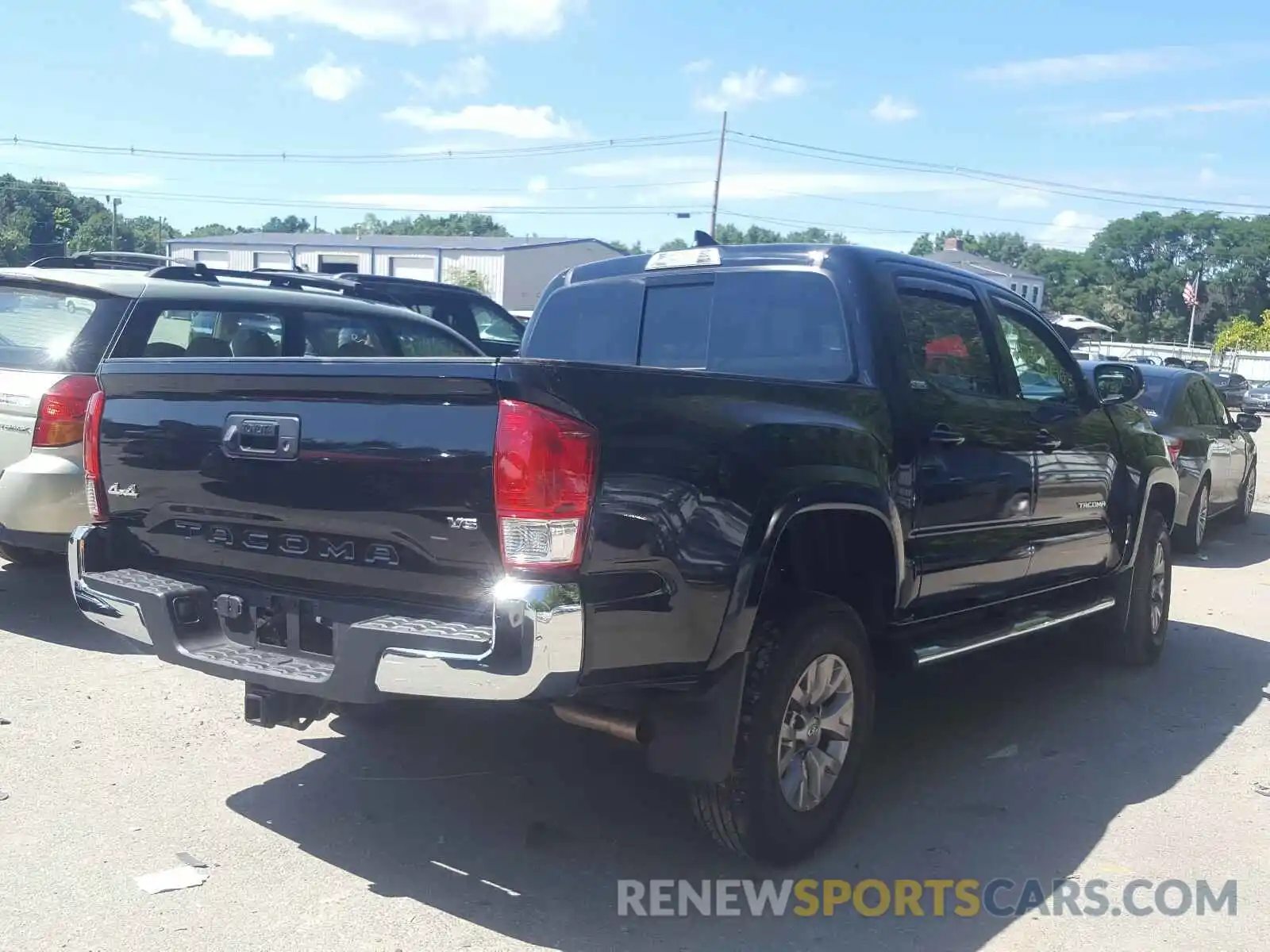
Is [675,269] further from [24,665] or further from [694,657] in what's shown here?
[24,665]

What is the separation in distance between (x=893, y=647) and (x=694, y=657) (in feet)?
4.36

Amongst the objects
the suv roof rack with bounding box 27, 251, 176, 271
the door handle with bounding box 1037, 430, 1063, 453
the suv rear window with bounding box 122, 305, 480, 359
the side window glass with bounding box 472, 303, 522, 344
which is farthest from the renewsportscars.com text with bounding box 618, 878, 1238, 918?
the side window glass with bounding box 472, 303, 522, 344

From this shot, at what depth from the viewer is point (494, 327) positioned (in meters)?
12.7

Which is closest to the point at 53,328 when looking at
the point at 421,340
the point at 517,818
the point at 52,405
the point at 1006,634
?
the point at 52,405

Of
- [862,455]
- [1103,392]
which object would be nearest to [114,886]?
[862,455]

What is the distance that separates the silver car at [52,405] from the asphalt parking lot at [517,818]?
690 millimetres

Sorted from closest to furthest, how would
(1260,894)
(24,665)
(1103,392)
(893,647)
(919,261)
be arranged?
(1260,894) → (893,647) → (919,261) → (24,665) → (1103,392)

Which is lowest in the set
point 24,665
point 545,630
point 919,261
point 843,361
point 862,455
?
point 24,665

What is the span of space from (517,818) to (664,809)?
1.80ft

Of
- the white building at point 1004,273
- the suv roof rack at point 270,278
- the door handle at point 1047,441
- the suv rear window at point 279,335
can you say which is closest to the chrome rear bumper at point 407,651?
the suv rear window at point 279,335

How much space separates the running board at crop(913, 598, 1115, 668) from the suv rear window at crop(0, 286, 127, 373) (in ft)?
13.8

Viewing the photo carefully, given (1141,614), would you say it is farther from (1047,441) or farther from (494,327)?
(494,327)

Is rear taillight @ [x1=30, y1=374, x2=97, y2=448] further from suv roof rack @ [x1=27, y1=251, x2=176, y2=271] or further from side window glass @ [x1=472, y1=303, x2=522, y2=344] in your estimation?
side window glass @ [x1=472, y1=303, x2=522, y2=344]

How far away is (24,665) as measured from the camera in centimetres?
577
